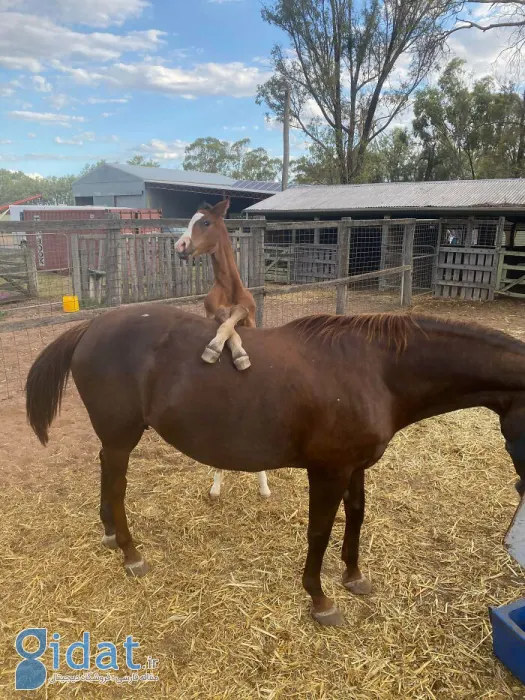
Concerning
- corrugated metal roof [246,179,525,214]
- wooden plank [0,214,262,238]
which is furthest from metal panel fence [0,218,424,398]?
corrugated metal roof [246,179,525,214]

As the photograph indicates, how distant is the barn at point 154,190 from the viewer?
25.0 m

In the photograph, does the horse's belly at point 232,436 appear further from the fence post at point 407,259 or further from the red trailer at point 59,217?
the red trailer at point 59,217

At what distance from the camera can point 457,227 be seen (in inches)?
458

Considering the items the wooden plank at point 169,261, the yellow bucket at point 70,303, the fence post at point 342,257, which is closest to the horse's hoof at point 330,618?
the fence post at point 342,257

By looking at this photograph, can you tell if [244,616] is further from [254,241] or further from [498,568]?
[254,241]

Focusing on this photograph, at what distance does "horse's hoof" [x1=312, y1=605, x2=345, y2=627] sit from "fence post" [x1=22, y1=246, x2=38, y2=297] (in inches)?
394

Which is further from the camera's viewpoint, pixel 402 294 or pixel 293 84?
pixel 293 84

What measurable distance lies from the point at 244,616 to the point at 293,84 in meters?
27.3

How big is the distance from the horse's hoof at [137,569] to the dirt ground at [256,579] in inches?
1.6

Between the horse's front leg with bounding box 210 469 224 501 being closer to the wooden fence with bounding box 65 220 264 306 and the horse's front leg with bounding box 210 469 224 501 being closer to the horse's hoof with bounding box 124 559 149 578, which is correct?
the horse's hoof with bounding box 124 559 149 578

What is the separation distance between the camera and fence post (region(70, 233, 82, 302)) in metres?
9.08

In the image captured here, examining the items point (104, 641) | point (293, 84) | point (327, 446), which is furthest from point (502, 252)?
point (293, 84)

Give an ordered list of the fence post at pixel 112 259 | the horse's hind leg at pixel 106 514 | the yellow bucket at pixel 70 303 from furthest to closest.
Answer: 1. the yellow bucket at pixel 70 303
2. the fence post at pixel 112 259
3. the horse's hind leg at pixel 106 514

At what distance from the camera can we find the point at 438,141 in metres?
26.7
